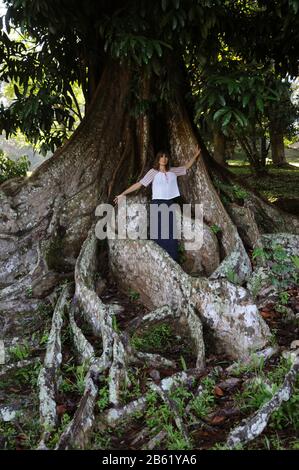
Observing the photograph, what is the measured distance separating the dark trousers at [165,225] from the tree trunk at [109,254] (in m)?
0.31

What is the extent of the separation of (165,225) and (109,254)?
742mm

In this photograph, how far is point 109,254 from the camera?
576 cm

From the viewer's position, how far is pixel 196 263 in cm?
567

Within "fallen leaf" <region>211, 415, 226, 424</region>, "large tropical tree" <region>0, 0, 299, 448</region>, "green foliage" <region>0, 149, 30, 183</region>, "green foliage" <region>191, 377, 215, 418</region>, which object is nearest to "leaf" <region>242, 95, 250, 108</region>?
"large tropical tree" <region>0, 0, 299, 448</region>

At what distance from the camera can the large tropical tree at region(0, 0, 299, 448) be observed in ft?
15.1

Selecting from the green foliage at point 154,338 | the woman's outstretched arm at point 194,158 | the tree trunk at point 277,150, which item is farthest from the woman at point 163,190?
the tree trunk at point 277,150

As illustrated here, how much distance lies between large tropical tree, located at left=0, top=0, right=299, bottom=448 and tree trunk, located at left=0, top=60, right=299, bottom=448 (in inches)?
0.5

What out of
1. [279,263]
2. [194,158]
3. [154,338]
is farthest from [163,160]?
[154,338]

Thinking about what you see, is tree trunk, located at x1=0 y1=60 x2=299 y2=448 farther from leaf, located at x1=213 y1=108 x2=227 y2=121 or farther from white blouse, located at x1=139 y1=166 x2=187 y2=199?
leaf, located at x1=213 y1=108 x2=227 y2=121

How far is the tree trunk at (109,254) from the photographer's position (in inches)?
171

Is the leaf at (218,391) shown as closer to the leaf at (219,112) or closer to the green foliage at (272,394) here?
the green foliage at (272,394)

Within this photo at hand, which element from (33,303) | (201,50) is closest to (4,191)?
(33,303)

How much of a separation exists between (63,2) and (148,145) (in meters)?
1.93
